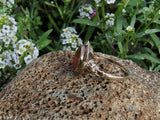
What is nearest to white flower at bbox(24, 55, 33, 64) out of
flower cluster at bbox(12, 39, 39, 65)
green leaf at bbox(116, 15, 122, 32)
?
flower cluster at bbox(12, 39, 39, 65)

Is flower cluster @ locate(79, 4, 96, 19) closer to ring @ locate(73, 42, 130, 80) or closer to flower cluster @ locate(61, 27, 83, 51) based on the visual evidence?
flower cluster @ locate(61, 27, 83, 51)

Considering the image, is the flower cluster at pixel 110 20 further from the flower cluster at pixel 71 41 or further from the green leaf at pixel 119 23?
the flower cluster at pixel 71 41

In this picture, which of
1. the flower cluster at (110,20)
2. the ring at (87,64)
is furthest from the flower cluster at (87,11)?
the ring at (87,64)

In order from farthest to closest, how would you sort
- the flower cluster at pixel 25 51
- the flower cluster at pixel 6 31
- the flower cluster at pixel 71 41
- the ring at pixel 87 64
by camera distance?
the flower cluster at pixel 71 41 < the flower cluster at pixel 6 31 < the flower cluster at pixel 25 51 < the ring at pixel 87 64

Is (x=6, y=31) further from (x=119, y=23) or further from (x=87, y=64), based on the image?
(x=119, y=23)

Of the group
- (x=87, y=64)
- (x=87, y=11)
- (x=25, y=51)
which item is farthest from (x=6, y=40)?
(x=87, y=11)
